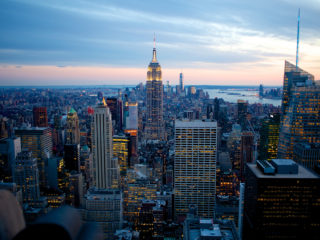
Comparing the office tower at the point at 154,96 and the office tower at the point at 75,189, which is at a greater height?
the office tower at the point at 154,96

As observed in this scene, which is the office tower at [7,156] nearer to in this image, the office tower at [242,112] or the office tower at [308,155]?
the office tower at [308,155]

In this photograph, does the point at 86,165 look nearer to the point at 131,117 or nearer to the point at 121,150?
the point at 121,150

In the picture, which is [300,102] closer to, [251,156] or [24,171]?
[251,156]

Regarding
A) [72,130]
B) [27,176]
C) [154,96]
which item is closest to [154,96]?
[154,96]

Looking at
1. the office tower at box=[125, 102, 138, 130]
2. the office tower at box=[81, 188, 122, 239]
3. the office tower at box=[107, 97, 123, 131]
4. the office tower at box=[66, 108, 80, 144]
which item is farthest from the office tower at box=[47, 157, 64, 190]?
the office tower at box=[125, 102, 138, 130]

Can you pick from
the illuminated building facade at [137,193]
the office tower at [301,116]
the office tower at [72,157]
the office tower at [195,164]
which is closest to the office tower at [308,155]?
the office tower at [301,116]

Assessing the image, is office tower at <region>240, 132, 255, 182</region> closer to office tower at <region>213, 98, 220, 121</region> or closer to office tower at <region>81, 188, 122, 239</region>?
office tower at <region>213, 98, 220, 121</region>

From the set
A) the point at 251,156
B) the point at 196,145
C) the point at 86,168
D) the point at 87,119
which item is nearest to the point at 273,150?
the point at 251,156
